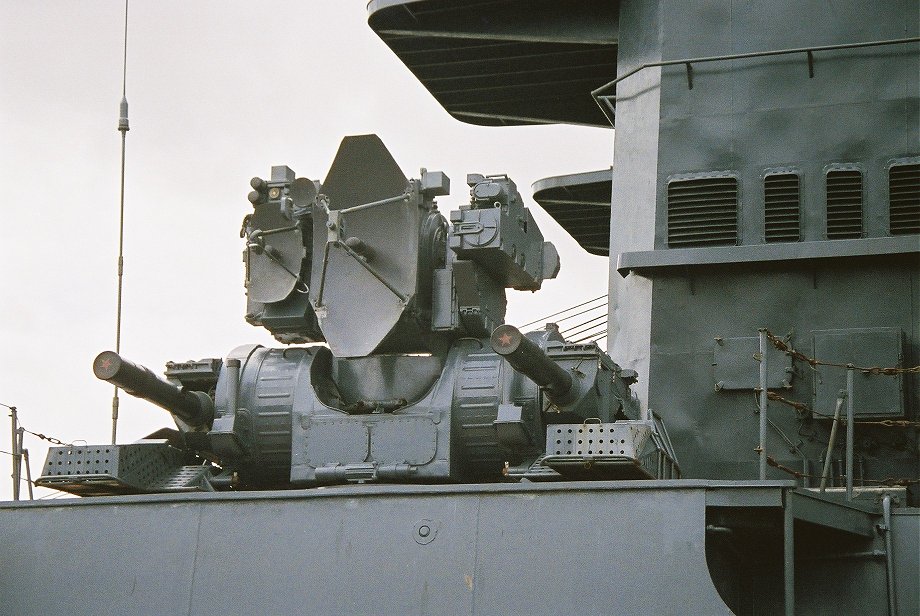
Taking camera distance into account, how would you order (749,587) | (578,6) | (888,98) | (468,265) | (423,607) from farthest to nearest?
(578,6)
(888,98)
(468,265)
(749,587)
(423,607)

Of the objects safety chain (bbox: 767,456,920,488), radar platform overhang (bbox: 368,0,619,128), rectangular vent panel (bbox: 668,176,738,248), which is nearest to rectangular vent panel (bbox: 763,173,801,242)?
rectangular vent panel (bbox: 668,176,738,248)

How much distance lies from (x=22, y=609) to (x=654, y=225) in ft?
21.1

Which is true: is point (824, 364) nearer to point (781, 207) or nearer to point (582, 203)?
point (781, 207)

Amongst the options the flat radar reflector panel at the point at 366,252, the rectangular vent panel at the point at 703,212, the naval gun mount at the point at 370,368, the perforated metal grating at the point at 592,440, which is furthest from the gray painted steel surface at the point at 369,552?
the rectangular vent panel at the point at 703,212

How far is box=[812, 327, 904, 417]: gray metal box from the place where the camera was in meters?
13.0

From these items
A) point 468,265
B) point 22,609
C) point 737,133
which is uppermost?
point 737,133

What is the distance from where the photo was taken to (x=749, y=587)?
11.4 metres

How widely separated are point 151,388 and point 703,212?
5163 mm

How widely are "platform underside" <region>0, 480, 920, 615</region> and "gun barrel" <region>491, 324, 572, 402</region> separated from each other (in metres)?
1.11

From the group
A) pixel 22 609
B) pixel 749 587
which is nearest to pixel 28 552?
pixel 22 609

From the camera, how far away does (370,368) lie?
43.0ft

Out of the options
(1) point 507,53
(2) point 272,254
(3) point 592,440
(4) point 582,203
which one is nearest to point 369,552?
(3) point 592,440

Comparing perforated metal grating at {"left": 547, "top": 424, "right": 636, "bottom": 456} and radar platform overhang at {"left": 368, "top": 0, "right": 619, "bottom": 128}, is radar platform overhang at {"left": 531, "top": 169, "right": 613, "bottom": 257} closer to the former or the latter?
radar platform overhang at {"left": 368, "top": 0, "right": 619, "bottom": 128}

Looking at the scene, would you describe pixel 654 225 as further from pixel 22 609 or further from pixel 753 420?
pixel 22 609
